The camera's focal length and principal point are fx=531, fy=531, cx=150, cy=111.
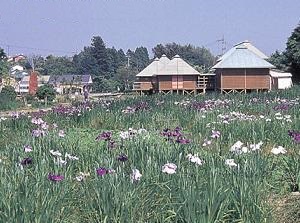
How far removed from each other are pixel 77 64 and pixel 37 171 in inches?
4547

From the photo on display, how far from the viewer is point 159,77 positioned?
45.2 m

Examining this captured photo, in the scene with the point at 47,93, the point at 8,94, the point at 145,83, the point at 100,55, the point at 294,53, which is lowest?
the point at 47,93

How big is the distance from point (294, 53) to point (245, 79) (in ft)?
27.4

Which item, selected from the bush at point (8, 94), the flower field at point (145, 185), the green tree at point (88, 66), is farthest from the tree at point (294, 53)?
the green tree at point (88, 66)

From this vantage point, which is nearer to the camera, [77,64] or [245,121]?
[245,121]

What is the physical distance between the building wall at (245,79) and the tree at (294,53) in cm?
670

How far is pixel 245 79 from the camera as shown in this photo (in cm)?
4094

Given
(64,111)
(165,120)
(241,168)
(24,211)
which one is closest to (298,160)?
(241,168)

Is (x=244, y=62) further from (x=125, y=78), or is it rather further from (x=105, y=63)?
(x=105, y=63)

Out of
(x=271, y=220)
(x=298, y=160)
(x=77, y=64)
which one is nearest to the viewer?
(x=271, y=220)

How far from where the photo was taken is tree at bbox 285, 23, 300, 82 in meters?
46.6

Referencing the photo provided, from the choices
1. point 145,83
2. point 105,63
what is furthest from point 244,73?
point 105,63

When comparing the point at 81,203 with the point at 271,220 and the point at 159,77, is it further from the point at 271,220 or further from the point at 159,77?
the point at 159,77

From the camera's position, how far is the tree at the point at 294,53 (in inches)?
1833
